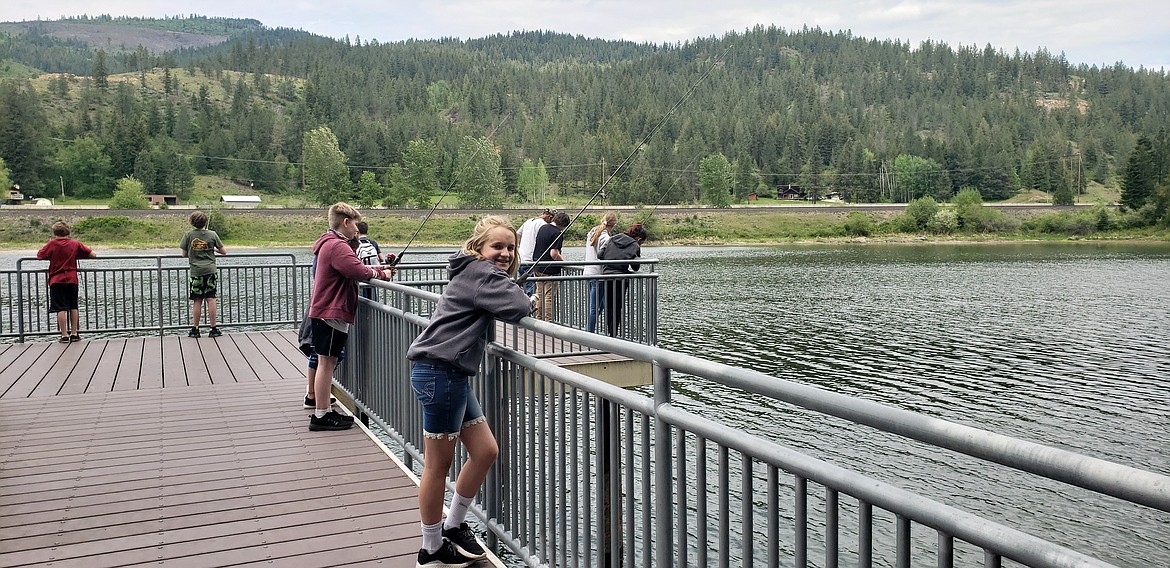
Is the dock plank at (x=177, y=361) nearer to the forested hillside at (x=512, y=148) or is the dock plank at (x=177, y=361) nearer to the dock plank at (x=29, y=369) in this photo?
the dock plank at (x=29, y=369)

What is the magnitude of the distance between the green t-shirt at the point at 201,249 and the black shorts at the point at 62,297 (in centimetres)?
152

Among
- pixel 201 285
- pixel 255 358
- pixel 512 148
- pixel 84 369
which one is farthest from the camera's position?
pixel 512 148

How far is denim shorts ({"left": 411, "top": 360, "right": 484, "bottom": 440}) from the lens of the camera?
3854 mm

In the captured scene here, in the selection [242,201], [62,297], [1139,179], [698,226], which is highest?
[1139,179]

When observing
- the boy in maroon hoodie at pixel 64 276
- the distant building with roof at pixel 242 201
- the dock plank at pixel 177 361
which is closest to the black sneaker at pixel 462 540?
the dock plank at pixel 177 361

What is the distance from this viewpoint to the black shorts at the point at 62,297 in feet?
40.5

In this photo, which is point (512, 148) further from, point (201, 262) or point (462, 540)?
point (462, 540)

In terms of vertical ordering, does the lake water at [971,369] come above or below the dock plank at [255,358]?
below

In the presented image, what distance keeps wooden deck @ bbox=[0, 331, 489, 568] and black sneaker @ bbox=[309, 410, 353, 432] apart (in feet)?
0.23

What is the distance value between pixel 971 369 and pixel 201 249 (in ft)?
45.9

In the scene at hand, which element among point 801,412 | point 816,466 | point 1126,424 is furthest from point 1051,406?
point 816,466

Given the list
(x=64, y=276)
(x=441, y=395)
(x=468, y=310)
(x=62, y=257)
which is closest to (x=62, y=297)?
(x=64, y=276)

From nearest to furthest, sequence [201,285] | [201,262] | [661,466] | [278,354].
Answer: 1. [661,466]
2. [278,354]
3. [201,262]
4. [201,285]

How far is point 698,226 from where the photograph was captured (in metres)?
98.2
